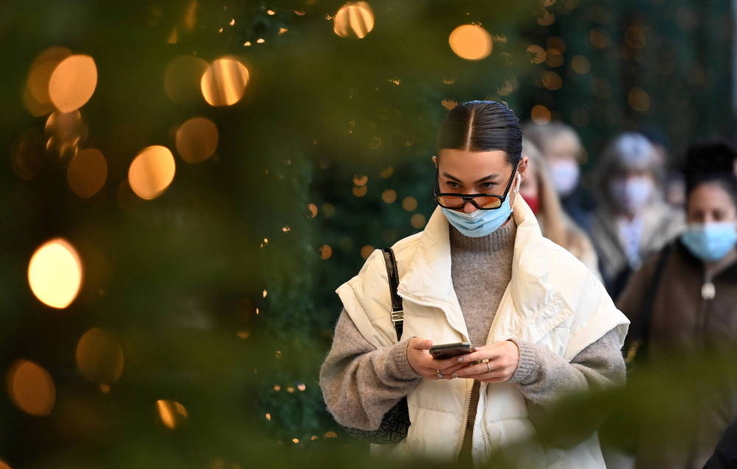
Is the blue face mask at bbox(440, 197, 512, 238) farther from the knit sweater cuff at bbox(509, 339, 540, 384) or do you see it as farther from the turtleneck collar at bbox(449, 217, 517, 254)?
the knit sweater cuff at bbox(509, 339, 540, 384)

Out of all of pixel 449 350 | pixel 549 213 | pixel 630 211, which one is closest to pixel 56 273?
pixel 449 350

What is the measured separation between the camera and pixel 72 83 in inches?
14.3

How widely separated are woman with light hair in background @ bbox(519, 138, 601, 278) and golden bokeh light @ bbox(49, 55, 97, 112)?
2669 mm

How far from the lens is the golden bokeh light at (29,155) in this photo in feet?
1.22

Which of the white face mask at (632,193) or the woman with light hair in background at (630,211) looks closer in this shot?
the woman with light hair in background at (630,211)

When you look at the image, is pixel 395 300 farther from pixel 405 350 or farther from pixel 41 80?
pixel 41 80

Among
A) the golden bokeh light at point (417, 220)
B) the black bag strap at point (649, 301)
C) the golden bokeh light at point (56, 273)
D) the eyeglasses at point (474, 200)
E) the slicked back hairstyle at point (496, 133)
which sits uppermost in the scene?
the golden bokeh light at point (56, 273)

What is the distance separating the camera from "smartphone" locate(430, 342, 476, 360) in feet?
5.10

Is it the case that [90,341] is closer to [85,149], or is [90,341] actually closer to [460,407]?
[85,149]

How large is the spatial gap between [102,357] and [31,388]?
42 mm

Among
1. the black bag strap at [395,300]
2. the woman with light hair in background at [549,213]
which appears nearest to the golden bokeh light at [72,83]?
the black bag strap at [395,300]

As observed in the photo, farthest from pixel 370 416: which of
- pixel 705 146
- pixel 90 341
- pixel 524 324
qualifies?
pixel 705 146

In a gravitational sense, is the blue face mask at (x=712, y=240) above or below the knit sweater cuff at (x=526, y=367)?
below

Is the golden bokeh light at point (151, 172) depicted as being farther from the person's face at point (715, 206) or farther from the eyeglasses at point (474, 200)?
the person's face at point (715, 206)
